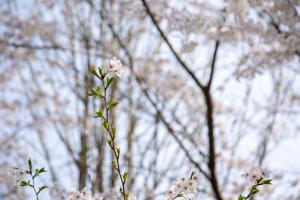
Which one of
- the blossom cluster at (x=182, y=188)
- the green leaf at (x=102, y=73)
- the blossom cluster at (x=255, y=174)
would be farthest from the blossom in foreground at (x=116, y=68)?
the blossom cluster at (x=255, y=174)

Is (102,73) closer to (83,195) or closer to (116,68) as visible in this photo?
(116,68)

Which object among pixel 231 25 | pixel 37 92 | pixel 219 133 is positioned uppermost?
pixel 37 92

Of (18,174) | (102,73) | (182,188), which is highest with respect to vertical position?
(102,73)

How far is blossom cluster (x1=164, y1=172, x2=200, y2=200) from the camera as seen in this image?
4.19 feet

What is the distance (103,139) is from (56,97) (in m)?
2.56

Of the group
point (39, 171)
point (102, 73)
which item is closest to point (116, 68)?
point (102, 73)

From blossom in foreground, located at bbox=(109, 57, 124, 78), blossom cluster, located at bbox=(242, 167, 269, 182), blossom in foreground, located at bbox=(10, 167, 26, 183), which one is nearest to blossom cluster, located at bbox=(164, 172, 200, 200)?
blossom cluster, located at bbox=(242, 167, 269, 182)

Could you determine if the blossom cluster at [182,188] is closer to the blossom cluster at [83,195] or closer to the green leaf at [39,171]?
the blossom cluster at [83,195]

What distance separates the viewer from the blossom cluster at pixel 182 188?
1276 mm

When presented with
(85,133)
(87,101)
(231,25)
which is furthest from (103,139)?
(231,25)

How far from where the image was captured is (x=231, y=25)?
116 inches

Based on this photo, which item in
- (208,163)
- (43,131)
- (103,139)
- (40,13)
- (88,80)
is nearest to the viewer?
(208,163)

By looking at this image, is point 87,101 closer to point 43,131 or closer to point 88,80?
point 88,80

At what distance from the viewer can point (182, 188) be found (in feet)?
4.37
